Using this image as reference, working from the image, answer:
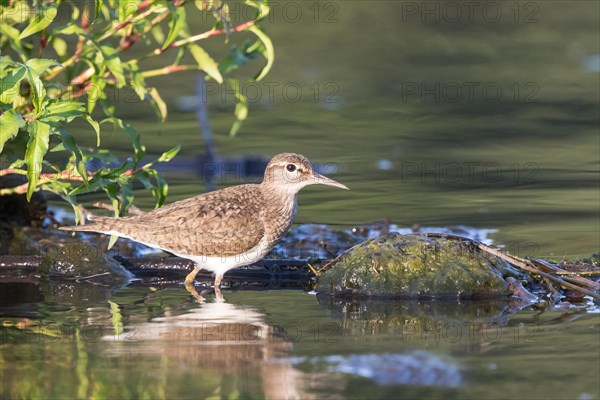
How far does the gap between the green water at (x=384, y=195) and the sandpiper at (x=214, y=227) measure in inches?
20.8

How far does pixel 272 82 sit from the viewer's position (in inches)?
764

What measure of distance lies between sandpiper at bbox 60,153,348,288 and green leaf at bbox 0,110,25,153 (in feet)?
6.45

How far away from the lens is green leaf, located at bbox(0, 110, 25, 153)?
28.0 ft

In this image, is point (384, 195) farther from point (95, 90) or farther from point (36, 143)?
point (36, 143)

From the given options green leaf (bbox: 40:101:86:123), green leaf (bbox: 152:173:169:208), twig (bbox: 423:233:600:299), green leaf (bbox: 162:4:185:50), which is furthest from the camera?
green leaf (bbox: 152:173:169:208)

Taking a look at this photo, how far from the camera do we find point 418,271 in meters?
9.90

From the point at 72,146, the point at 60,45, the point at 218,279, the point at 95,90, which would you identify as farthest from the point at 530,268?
the point at 60,45

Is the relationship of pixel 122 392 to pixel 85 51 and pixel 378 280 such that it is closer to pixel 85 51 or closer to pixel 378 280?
pixel 378 280

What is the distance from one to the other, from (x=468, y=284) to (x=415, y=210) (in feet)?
10.9

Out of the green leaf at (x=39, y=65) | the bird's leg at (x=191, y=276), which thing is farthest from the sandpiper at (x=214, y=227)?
the green leaf at (x=39, y=65)

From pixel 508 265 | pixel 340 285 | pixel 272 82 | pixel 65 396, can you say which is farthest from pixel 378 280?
pixel 272 82

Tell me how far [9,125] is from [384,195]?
6105 millimetres

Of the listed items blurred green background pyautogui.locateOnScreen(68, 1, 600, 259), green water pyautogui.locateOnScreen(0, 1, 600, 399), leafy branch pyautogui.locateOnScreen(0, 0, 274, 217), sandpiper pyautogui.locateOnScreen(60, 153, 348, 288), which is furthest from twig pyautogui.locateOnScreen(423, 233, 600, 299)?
leafy branch pyautogui.locateOnScreen(0, 0, 274, 217)

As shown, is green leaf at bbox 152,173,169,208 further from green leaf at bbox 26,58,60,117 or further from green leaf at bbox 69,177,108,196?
green leaf at bbox 26,58,60,117
